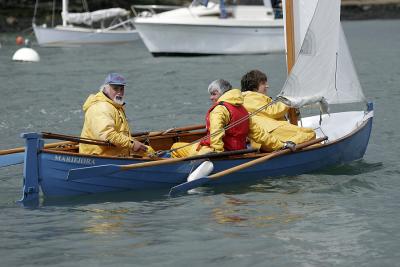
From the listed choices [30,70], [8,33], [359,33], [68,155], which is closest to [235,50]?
[30,70]

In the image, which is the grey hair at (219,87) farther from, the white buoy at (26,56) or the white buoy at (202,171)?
the white buoy at (26,56)

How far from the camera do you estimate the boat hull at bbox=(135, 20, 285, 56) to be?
32.3 meters

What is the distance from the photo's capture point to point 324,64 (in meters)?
13.9

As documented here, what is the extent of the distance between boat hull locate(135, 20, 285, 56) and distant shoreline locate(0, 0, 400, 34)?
15.5 meters

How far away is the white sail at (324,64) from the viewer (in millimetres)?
13266

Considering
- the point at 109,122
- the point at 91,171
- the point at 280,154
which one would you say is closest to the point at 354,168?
the point at 280,154

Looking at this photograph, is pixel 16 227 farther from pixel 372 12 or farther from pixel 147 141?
pixel 372 12

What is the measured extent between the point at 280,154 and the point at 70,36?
27.6 m

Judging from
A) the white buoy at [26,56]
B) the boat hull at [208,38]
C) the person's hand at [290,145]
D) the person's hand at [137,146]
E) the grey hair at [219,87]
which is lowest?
the person's hand at [290,145]

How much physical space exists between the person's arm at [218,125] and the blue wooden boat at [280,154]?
0.18 meters

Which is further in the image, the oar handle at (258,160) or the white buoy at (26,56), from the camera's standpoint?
the white buoy at (26,56)

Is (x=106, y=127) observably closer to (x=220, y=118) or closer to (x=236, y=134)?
(x=220, y=118)

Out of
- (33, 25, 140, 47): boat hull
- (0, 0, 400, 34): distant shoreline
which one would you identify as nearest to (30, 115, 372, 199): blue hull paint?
(33, 25, 140, 47): boat hull

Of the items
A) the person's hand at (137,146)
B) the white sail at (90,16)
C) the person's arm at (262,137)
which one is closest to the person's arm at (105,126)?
the person's hand at (137,146)
